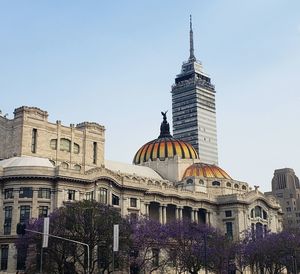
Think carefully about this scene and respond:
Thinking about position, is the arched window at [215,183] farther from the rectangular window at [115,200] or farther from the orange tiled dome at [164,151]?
the rectangular window at [115,200]

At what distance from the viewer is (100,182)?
96.7 m

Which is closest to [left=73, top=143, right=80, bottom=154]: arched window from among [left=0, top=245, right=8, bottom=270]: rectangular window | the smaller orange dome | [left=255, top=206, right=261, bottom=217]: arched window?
[left=0, top=245, right=8, bottom=270]: rectangular window

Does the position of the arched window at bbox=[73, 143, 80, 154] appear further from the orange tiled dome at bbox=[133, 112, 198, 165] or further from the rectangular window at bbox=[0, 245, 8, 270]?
the orange tiled dome at bbox=[133, 112, 198, 165]

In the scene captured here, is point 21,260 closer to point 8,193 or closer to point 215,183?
point 8,193

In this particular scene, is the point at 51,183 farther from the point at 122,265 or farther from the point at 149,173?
the point at 149,173

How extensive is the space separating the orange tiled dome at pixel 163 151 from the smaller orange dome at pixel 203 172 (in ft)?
16.8

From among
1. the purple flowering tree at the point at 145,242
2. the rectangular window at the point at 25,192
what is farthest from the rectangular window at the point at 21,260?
the purple flowering tree at the point at 145,242

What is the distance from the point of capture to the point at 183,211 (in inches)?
4685

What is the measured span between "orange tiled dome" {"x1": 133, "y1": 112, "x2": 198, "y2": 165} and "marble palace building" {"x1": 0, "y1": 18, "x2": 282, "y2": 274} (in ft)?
0.86

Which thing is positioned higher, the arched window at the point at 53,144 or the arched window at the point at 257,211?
the arched window at the point at 53,144

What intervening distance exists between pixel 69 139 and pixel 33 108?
1012cm

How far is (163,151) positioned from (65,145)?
126 ft

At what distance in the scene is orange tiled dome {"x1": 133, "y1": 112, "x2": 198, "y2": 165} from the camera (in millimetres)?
137875

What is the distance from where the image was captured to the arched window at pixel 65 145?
10634cm
